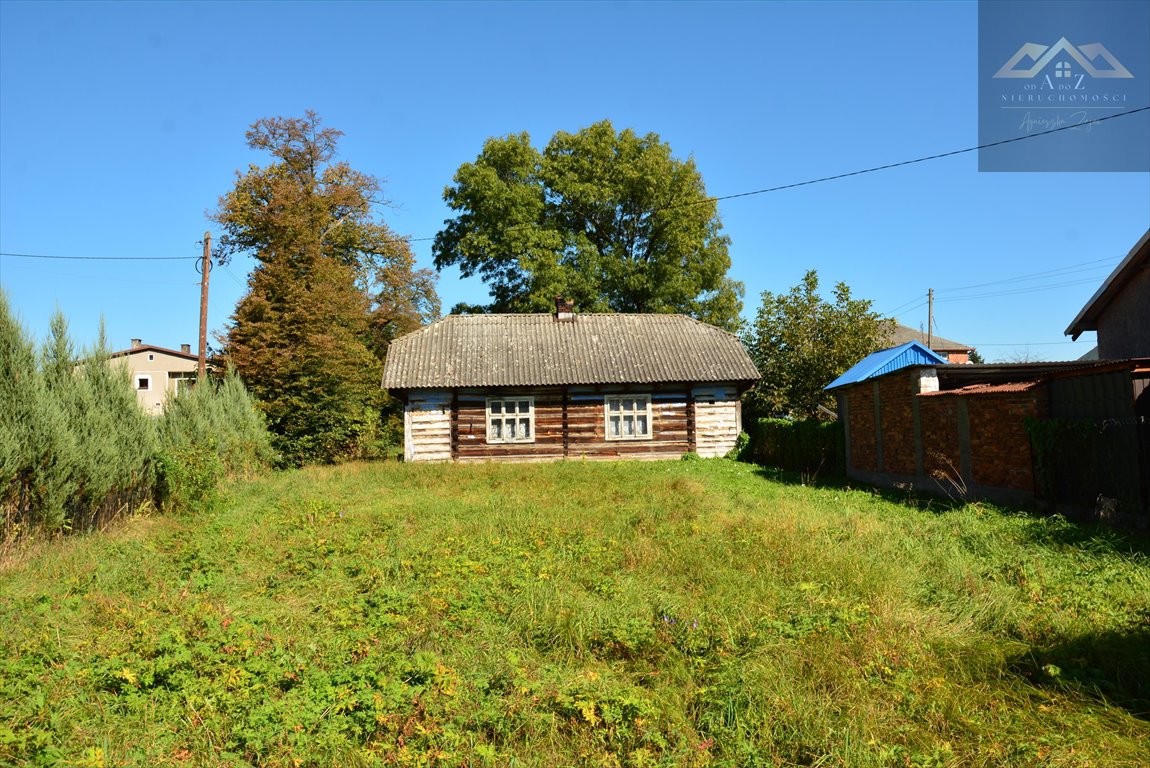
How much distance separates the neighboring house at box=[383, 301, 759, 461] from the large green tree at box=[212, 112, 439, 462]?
222 centimetres

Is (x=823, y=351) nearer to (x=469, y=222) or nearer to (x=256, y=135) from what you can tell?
(x=469, y=222)

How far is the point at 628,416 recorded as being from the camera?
70.4 feet

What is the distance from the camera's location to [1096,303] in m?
16.0

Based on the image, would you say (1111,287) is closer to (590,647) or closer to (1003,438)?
(1003,438)

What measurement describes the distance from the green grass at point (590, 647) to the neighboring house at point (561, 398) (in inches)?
455

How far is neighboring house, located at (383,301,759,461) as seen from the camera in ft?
67.5

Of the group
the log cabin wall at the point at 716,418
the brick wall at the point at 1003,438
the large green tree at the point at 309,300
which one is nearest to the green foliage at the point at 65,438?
the large green tree at the point at 309,300

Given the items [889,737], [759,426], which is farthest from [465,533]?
[759,426]

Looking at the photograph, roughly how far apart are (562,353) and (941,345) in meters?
29.8

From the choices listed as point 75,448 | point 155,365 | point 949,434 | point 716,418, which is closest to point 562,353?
point 716,418

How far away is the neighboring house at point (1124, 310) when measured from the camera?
1429 cm

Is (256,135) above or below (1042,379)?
above

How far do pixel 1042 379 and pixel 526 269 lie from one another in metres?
21.7

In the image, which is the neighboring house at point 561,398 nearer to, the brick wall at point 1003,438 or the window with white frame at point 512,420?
the window with white frame at point 512,420
